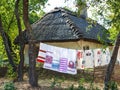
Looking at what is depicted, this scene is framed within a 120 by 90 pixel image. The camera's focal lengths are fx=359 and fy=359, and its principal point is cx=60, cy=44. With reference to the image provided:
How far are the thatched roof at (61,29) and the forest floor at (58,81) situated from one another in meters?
3.86

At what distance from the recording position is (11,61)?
16203mm

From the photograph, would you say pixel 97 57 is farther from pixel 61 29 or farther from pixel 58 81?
pixel 58 81

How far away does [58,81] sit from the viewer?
1505 centimetres

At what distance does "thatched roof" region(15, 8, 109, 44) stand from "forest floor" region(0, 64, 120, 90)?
3865mm

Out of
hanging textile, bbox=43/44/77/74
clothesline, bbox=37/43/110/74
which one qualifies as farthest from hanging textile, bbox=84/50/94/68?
hanging textile, bbox=43/44/77/74

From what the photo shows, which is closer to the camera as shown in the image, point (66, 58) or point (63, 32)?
point (66, 58)

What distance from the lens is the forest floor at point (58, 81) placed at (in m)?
13.7

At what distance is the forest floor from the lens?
44.9 ft

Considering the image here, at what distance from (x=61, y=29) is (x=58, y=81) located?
8.44 meters

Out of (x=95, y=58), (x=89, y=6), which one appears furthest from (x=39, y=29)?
(x=89, y=6)

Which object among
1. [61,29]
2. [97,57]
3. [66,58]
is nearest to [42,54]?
[66,58]

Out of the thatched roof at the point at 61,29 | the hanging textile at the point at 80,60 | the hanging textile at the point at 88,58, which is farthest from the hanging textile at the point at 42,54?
the thatched roof at the point at 61,29

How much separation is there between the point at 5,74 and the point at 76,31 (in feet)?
19.2

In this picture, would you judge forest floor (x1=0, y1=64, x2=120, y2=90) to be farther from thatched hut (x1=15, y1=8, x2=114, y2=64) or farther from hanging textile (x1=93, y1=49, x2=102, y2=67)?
thatched hut (x1=15, y1=8, x2=114, y2=64)
